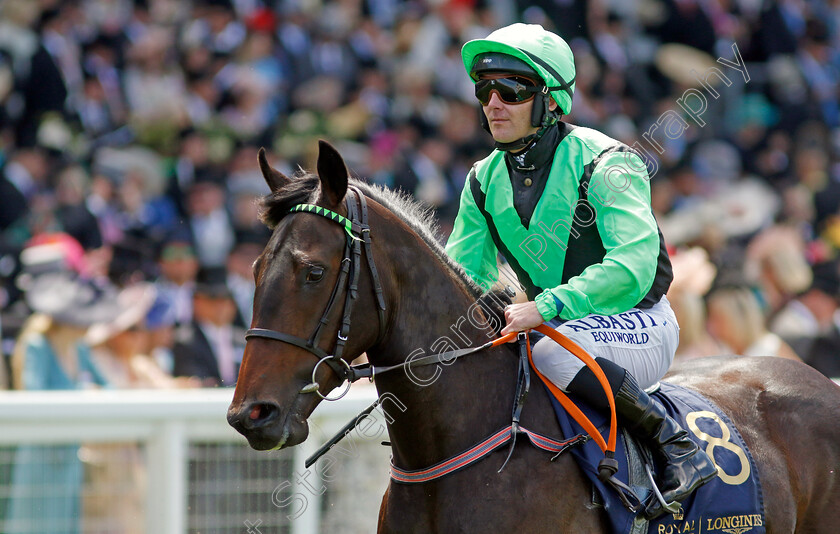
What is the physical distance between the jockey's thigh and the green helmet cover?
0.72 metres

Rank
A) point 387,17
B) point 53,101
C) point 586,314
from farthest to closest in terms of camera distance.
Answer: point 387,17
point 53,101
point 586,314

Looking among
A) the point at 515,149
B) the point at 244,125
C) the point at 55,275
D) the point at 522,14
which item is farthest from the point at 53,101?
the point at 515,149

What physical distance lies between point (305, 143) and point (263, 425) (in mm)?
7210

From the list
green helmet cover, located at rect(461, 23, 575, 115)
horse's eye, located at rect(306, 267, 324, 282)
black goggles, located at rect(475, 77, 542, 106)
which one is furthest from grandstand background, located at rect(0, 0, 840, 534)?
horse's eye, located at rect(306, 267, 324, 282)

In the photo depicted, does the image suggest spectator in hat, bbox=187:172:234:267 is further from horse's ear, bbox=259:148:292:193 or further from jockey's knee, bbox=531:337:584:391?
jockey's knee, bbox=531:337:584:391

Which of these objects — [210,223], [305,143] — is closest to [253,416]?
[210,223]

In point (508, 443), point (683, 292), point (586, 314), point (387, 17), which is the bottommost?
point (508, 443)

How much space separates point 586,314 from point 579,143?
0.62m

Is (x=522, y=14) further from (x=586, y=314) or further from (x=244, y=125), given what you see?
(x=586, y=314)

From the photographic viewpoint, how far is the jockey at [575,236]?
2.98 meters

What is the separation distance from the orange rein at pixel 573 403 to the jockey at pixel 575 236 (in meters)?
0.03

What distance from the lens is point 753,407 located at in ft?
11.9

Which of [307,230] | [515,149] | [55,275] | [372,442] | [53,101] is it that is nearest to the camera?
[307,230]

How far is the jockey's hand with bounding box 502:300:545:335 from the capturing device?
293cm
